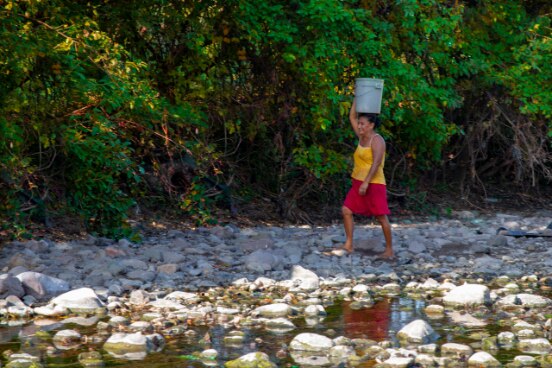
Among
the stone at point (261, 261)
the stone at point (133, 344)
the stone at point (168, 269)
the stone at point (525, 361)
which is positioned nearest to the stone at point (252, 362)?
the stone at point (133, 344)

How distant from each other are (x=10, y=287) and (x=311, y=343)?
2432mm

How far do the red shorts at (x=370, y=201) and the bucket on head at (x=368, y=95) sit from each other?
0.70 meters

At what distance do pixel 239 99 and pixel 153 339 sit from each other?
6.29 meters

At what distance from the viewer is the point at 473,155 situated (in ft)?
45.7

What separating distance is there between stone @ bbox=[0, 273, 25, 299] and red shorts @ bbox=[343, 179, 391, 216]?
134 inches

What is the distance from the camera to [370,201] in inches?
359

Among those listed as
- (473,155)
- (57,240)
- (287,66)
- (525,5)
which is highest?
(525,5)

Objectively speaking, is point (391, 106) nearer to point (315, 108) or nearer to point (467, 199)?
point (315, 108)

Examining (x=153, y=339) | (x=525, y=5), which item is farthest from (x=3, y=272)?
(x=525, y=5)

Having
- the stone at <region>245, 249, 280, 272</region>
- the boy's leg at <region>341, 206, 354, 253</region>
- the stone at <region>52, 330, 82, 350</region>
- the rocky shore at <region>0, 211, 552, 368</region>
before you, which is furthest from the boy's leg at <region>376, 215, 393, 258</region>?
the stone at <region>52, 330, 82, 350</region>

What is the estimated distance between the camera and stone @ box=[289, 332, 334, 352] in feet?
18.4

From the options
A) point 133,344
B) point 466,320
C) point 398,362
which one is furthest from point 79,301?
point 466,320

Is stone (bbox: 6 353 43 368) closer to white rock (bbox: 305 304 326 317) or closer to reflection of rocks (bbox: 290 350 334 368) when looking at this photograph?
reflection of rocks (bbox: 290 350 334 368)

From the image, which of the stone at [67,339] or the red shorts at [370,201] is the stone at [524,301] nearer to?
the red shorts at [370,201]
